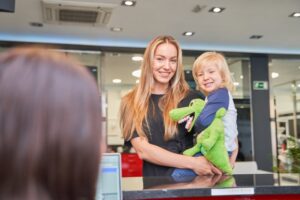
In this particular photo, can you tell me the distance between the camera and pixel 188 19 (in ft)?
15.5

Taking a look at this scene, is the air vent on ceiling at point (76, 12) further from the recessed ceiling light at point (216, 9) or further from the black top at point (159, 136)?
the black top at point (159, 136)

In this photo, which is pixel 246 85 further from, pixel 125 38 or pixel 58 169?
pixel 58 169

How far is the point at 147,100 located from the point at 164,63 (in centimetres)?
18

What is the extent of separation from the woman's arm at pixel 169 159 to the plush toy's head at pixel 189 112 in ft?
0.49

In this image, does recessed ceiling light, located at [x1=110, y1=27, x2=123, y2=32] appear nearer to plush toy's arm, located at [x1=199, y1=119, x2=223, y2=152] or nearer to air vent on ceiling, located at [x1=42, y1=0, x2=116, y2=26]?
air vent on ceiling, located at [x1=42, y1=0, x2=116, y2=26]

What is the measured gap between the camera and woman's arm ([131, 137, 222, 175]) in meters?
1.58

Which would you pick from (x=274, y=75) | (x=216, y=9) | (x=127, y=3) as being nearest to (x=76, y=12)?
(x=127, y=3)

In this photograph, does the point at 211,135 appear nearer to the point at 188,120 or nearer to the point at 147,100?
the point at 188,120

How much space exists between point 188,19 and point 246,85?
2.18 meters

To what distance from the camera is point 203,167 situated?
63.4 inches

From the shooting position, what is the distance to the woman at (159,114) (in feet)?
5.25

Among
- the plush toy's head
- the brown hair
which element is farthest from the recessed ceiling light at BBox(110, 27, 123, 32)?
the brown hair

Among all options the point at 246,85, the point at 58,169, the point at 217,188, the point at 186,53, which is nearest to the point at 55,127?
the point at 58,169

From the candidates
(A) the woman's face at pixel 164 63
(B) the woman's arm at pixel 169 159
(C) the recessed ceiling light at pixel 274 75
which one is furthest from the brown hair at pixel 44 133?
(C) the recessed ceiling light at pixel 274 75
